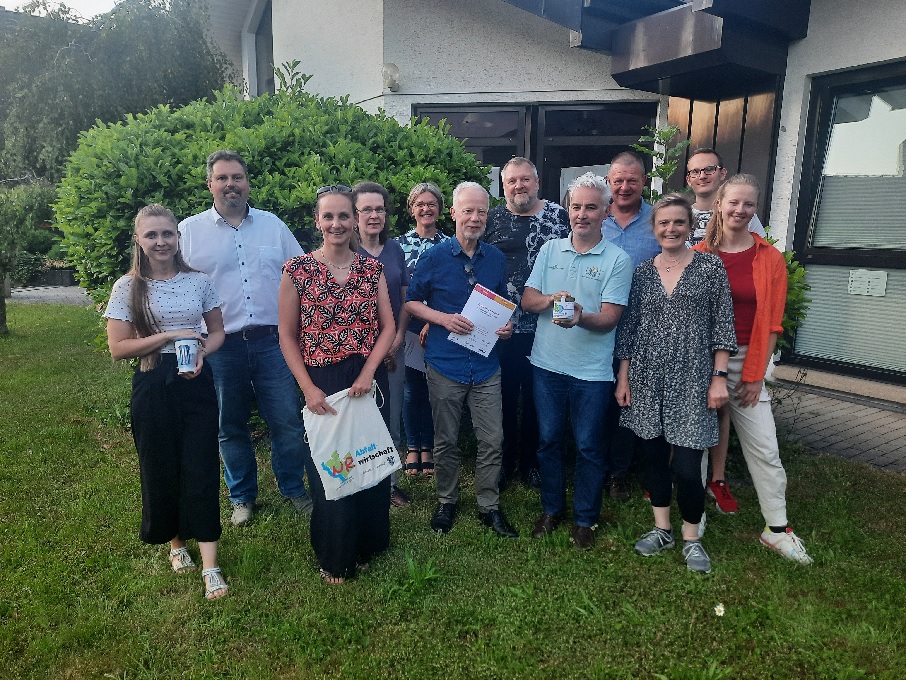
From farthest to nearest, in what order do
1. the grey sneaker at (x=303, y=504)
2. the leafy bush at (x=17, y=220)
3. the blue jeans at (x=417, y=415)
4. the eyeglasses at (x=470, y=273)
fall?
the leafy bush at (x=17, y=220)
the blue jeans at (x=417, y=415)
the grey sneaker at (x=303, y=504)
the eyeglasses at (x=470, y=273)

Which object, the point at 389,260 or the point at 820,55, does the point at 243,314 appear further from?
the point at 820,55

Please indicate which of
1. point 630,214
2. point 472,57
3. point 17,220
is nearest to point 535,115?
point 472,57

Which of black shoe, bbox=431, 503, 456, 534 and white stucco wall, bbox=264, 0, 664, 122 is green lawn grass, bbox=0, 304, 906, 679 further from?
white stucco wall, bbox=264, 0, 664, 122

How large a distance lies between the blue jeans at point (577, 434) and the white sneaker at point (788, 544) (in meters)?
0.94

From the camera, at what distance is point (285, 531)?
3686mm

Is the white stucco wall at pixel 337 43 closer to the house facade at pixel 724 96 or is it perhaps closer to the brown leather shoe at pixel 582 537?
the house facade at pixel 724 96

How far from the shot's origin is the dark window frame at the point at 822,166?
634 centimetres

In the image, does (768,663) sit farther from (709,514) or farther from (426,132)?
(426,132)

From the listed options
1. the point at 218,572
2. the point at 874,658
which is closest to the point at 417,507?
the point at 218,572

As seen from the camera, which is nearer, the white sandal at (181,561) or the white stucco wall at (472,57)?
the white sandal at (181,561)

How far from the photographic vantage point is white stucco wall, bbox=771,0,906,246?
5957 millimetres

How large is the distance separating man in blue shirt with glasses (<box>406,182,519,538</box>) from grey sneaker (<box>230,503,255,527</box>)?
1.20 meters

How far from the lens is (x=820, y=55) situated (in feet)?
21.1

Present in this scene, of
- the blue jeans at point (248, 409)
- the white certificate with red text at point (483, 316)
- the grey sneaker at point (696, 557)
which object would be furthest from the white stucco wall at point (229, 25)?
the grey sneaker at point (696, 557)
